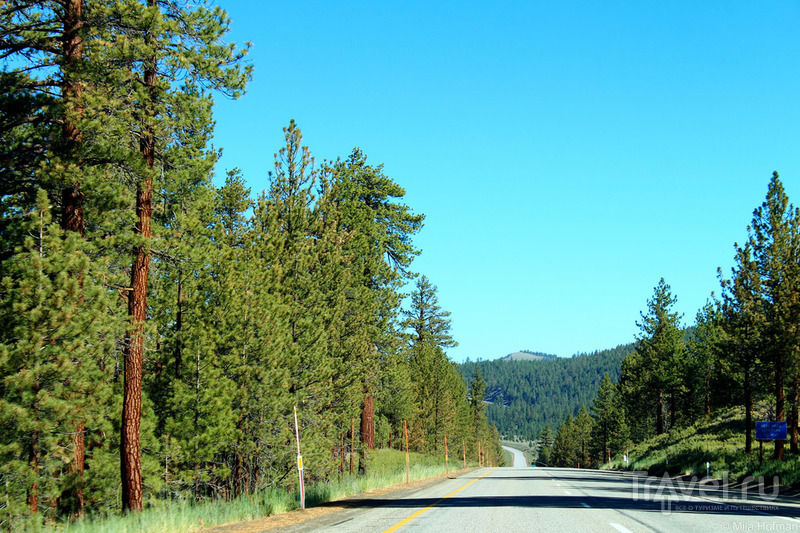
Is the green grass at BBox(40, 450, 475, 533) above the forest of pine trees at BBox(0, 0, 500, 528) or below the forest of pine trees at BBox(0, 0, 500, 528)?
below

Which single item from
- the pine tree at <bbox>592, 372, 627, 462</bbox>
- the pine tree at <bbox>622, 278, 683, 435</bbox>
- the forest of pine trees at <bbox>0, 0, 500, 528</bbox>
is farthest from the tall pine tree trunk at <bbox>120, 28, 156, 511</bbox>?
the pine tree at <bbox>592, 372, 627, 462</bbox>

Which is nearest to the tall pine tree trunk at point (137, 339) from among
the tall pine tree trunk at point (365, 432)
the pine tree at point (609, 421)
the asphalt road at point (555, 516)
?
the asphalt road at point (555, 516)

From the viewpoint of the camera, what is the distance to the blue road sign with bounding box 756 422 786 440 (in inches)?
1061

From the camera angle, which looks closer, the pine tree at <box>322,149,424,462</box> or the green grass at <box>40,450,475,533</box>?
the green grass at <box>40,450,475,533</box>

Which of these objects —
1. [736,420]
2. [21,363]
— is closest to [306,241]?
[21,363]

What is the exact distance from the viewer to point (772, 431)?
89.0 ft

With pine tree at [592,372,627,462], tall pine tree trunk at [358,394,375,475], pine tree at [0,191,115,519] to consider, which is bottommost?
pine tree at [592,372,627,462]

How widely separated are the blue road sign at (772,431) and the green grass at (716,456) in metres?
1.03

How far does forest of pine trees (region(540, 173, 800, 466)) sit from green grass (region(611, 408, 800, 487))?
1243 millimetres

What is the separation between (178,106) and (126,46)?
5.84 feet

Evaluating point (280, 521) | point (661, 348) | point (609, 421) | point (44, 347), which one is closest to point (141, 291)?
point (44, 347)

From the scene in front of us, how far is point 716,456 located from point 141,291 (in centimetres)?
3243

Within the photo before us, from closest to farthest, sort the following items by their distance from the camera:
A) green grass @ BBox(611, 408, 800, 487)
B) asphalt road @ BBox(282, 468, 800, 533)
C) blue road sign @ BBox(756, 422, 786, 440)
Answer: asphalt road @ BBox(282, 468, 800, 533) → green grass @ BBox(611, 408, 800, 487) → blue road sign @ BBox(756, 422, 786, 440)

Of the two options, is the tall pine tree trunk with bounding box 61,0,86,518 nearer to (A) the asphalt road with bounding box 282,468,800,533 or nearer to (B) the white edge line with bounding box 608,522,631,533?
(A) the asphalt road with bounding box 282,468,800,533
